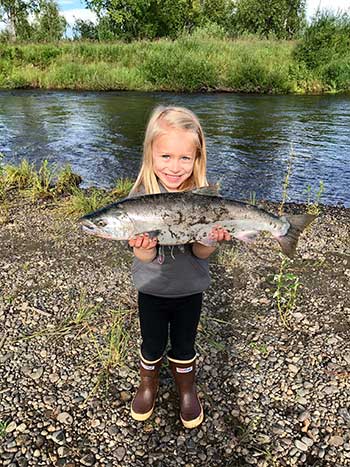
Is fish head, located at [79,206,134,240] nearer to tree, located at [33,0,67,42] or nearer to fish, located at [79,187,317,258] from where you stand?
fish, located at [79,187,317,258]

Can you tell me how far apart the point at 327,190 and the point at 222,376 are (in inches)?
254

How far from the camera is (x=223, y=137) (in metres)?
13.0

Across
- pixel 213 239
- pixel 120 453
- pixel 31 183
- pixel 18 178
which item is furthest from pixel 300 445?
pixel 18 178

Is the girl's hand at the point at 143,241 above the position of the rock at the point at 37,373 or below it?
above

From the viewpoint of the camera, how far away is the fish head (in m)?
2.31

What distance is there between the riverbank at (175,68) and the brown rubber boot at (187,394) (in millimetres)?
21380

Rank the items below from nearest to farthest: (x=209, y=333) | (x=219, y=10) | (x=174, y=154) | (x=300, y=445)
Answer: (x=174, y=154) < (x=300, y=445) < (x=209, y=333) < (x=219, y=10)

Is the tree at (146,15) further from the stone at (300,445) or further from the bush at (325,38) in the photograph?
the stone at (300,445)

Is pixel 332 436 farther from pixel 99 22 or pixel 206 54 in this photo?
pixel 99 22

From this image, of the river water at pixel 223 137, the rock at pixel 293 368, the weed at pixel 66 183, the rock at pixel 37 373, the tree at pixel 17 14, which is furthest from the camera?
the tree at pixel 17 14

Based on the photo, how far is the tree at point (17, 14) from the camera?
3812 cm

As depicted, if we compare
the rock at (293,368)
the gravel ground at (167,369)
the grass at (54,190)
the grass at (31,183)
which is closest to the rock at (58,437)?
the gravel ground at (167,369)

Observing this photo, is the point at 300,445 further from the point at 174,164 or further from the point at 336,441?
the point at 174,164

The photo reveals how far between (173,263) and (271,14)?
50.7 metres
